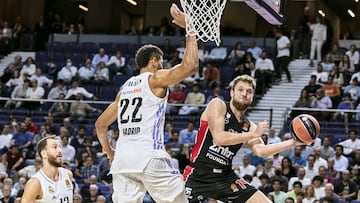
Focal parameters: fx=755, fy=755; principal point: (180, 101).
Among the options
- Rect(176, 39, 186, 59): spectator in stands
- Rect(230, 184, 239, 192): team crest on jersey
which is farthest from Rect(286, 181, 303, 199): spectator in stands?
Rect(176, 39, 186, 59): spectator in stands

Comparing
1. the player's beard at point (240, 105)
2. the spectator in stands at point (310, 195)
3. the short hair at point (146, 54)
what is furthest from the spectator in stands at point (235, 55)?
the short hair at point (146, 54)

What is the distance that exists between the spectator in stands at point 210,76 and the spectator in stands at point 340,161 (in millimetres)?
5008

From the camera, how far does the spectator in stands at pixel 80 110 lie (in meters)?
18.0

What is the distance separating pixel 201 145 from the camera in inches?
303

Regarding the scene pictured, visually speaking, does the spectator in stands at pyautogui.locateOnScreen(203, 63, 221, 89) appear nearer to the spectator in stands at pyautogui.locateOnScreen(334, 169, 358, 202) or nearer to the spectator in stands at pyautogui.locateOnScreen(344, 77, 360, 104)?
the spectator in stands at pyautogui.locateOnScreen(344, 77, 360, 104)

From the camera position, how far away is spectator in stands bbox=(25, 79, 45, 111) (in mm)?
19141

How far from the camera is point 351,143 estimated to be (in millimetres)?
14969

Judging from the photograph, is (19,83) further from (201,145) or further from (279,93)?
(201,145)

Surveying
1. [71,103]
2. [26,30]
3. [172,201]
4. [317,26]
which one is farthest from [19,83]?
[172,201]

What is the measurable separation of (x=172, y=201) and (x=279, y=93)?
1313 centimetres

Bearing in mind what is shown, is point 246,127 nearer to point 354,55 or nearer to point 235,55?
point 354,55

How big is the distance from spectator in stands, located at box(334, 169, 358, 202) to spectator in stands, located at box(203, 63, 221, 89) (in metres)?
5.79

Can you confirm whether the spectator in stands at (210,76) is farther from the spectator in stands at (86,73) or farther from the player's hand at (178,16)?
the player's hand at (178,16)

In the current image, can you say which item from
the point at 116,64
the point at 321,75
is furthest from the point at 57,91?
the point at 321,75
